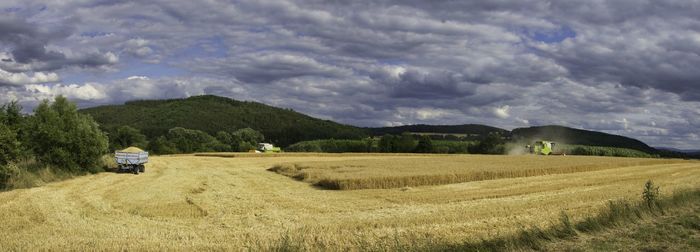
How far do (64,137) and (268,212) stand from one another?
1789cm

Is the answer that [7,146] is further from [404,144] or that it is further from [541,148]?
[541,148]

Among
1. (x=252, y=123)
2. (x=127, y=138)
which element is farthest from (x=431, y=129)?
(x=127, y=138)

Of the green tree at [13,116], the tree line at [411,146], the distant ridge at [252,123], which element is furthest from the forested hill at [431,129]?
the green tree at [13,116]

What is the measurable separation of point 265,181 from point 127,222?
54.8ft

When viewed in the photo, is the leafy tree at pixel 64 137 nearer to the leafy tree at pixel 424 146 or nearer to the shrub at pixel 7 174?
the shrub at pixel 7 174

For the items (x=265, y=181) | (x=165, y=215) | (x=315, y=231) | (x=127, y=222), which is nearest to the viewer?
(x=315, y=231)

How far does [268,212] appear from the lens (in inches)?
828

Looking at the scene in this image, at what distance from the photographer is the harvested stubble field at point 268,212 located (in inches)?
548

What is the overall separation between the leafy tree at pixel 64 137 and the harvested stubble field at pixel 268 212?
1.86 meters

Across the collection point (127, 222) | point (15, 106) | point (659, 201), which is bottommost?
point (127, 222)

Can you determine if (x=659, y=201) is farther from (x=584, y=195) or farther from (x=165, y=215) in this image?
(x=165, y=215)

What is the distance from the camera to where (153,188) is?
1114 inches

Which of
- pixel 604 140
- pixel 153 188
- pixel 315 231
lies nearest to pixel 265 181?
pixel 153 188

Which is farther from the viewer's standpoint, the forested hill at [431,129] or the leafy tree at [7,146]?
the forested hill at [431,129]
